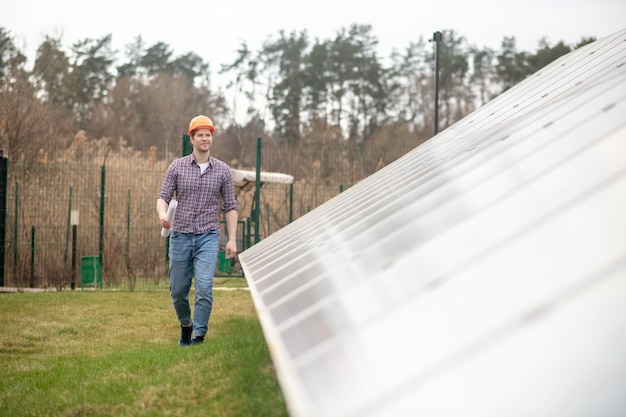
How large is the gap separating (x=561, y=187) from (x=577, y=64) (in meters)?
6.08

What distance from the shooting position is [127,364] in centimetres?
526

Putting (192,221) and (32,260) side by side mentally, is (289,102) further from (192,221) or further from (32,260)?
(192,221)

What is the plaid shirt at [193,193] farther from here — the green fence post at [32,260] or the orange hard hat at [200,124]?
the green fence post at [32,260]

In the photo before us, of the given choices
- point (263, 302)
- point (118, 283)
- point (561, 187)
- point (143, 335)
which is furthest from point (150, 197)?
point (561, 187)

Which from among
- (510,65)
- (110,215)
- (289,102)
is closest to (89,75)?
(289,102)

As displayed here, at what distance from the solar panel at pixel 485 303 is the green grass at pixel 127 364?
1121 mm

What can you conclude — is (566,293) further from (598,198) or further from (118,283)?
(118,283)

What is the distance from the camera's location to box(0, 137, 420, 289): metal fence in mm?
11867

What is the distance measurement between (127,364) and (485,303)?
150 inches

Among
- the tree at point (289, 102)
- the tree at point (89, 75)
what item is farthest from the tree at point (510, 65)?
the tree at point (89, 75)

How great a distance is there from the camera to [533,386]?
1681 mm

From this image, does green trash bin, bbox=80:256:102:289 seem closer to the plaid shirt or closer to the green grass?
the green grass

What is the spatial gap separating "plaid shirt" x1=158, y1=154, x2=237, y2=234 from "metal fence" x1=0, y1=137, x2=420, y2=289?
14.8ft

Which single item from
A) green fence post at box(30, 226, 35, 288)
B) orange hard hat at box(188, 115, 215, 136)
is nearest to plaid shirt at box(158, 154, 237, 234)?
orange hard hat at box(188, 115, 215, 136)
